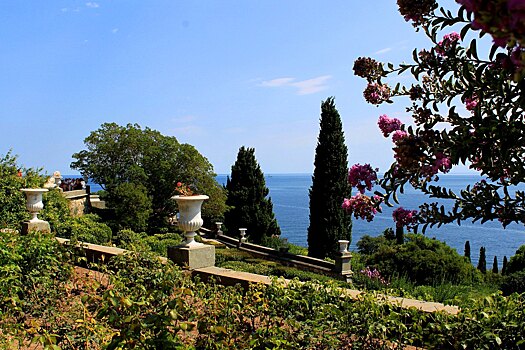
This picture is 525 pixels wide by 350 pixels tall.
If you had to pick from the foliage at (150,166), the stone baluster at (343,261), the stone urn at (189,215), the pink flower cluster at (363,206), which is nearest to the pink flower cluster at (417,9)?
the pink flower cluster at (363,206)

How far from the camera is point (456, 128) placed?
2057mm

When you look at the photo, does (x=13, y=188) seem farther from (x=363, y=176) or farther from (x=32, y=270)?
(x=363, y=176)

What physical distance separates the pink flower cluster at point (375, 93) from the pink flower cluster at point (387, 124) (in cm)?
25

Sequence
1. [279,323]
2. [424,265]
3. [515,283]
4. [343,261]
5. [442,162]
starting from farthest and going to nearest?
1. [343,261]
2. [424,265]
3. [515,283]
4. [279,323]
5. [442,162]

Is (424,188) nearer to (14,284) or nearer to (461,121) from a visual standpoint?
(461,121)

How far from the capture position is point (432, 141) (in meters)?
2.06

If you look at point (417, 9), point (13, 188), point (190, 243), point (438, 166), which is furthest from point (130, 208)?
point (438, 166)

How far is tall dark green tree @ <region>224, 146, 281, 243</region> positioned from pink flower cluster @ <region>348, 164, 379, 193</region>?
21.7 m

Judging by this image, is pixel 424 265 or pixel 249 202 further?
pixel 249 202

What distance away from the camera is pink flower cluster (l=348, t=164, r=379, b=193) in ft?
8.28

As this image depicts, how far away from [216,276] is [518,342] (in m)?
3.15

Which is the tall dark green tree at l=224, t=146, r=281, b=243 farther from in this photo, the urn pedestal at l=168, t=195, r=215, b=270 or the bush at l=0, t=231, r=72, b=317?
the bush at l=0, t=231, r=72, b=317

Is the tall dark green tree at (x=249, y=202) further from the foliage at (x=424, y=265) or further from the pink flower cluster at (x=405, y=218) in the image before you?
the pink flower cluster at (x=405, y=218)

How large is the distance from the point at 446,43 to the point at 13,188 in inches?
436
